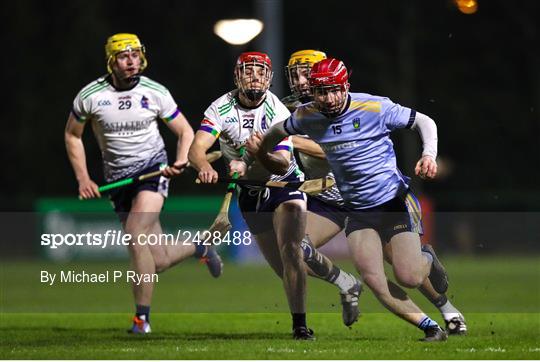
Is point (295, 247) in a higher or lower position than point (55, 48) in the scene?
higher

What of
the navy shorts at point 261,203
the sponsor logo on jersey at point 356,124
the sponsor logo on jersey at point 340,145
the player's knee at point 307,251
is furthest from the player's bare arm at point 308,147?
the sponsor logo on jersey at point 356,124

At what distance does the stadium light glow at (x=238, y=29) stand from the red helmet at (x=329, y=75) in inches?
614

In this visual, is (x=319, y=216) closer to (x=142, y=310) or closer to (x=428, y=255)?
(x=428, y=255)

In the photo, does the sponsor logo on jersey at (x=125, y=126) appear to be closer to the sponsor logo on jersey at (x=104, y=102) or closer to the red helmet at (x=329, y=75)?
the sponsor logo on jersey at (x=104, y=102)

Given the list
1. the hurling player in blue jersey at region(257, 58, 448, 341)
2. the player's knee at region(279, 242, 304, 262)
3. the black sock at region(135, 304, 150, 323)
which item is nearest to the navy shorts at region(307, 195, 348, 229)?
the player's knee at region(279, 242, 304, 262)

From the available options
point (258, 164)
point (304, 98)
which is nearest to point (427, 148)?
point (258, 164)

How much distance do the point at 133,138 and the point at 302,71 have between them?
5.49 feet

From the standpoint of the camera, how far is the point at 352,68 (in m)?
28.4

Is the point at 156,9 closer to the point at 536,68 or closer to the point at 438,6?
the point at 438,6

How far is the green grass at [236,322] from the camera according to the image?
32.8 ft

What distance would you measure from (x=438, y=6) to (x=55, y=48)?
8.50 meters

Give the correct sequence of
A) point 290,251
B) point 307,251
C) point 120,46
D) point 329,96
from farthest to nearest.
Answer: point 120,46 → point 307,251 → point 290,251 → point 329,96

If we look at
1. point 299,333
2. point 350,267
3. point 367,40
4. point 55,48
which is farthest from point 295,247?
point 367,40

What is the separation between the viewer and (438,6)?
32375 millimetres
